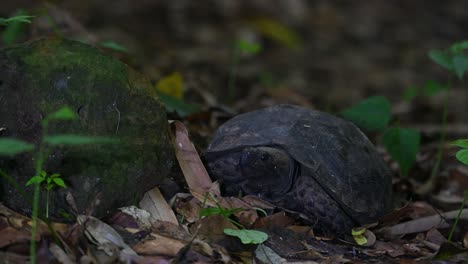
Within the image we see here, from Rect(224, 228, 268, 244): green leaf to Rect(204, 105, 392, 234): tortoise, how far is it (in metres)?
0.47

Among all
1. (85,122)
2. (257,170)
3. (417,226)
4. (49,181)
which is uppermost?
(85,122)

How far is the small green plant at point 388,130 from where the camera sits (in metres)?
3.79

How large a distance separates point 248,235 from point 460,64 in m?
1.91

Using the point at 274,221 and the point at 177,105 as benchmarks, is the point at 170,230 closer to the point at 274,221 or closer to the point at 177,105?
the point at 274,221

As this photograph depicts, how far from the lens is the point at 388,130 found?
3877 mm

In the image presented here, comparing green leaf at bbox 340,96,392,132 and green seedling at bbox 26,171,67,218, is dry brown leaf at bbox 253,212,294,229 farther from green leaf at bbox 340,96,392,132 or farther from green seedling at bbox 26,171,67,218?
green leaf at bbox 340,96,392,132

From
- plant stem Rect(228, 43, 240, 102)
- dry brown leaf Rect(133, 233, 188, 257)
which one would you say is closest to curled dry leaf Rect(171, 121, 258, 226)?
dry brown leaf Rect(133, 233, 188, 257)

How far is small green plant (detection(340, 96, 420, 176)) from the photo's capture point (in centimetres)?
379

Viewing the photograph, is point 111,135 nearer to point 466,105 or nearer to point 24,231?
point 24,231

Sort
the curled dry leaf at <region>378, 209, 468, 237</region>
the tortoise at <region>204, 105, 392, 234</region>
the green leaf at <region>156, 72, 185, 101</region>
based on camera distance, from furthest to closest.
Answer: the green leaf at <region>156, 72, 185, 101</region>, the curled dry leaf at <region>378, 209, 468, 237</region>, the tortoise at <region>204, 105, 392, 234</region>

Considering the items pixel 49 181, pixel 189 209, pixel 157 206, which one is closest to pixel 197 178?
pixel 189 209

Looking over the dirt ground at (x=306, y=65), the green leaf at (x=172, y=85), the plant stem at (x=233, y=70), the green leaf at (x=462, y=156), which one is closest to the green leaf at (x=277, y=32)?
the dirt ground at (x=306, y=65)

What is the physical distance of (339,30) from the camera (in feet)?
31.3

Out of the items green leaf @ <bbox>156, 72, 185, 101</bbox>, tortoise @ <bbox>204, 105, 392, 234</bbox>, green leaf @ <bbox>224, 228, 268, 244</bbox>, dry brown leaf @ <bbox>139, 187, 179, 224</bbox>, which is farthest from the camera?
green leaf @ <bbox>156, 72, 185, 101</bbox>
